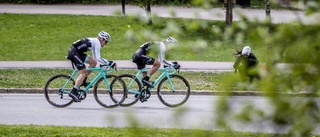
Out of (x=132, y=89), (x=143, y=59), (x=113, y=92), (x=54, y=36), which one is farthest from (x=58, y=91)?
(x=54, y=36)

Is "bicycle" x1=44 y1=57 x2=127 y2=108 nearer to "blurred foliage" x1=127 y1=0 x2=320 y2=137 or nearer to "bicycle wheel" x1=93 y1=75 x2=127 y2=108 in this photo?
"bicycle wheel" x1=93 y1=75 x2=127 y2=108

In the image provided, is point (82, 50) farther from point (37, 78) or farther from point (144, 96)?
point (37, 78)

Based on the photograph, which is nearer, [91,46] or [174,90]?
[91,46]

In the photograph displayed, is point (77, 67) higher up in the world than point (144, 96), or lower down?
higher up

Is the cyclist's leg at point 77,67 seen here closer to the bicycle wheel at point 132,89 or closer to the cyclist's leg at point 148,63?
the bicycle wheel at point 132,89

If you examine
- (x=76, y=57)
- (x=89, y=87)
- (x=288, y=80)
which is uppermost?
(x=288, y=80)

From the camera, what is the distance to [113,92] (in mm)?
16344

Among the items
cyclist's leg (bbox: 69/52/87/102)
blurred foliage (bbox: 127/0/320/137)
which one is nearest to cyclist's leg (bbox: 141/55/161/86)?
cyclist's leg (bbox: 69/52/87/102)

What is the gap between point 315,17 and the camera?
2867mm

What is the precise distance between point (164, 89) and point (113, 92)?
97 cm

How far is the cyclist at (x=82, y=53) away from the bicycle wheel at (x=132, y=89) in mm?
682

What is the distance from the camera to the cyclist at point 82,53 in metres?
15.4

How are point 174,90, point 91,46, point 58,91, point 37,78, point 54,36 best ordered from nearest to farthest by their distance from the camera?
point 91,46, point 174,90, point 58,91, point 37,78, point 54,36

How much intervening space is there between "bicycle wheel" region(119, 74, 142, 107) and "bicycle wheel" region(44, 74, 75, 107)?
1031 millimetres
